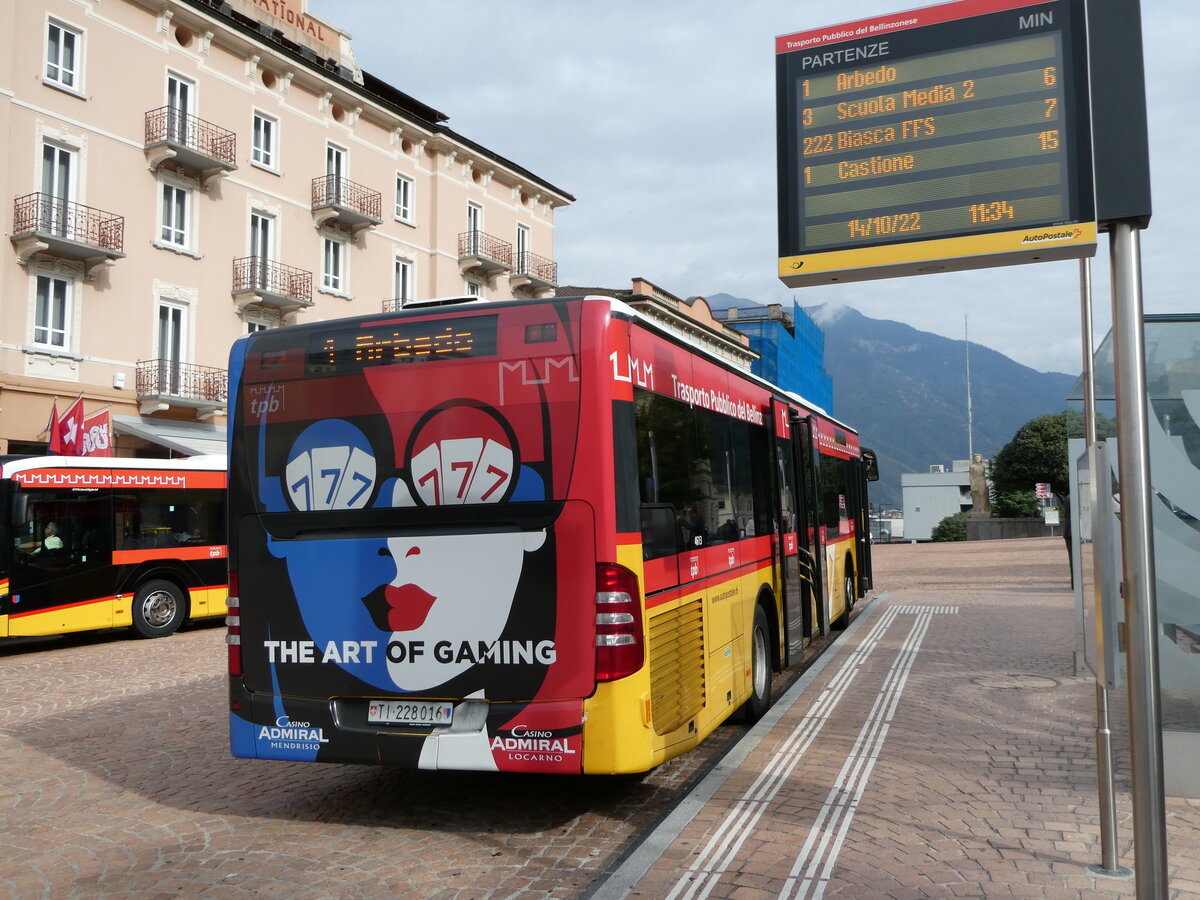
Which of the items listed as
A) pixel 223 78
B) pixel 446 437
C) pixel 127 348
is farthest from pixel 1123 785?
pixel 223 78

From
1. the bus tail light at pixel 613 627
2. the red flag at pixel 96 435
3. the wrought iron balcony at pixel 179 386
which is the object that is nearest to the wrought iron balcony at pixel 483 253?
the wrought iron balcony at pixel 179 386

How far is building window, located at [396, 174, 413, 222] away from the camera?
3603 cm

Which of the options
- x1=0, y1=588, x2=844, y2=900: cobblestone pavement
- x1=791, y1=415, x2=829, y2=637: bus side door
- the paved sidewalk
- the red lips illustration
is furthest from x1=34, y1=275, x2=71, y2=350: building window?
the red lips illustration

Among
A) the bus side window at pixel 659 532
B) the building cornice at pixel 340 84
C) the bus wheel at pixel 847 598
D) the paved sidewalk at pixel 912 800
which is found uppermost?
the building cornice at pixel 340 84

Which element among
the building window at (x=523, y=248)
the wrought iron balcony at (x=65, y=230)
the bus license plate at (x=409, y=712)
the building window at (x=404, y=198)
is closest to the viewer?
the bus license plate at (x=409, y=712)

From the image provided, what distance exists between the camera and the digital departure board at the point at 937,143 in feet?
15.8

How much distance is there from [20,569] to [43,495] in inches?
43.1

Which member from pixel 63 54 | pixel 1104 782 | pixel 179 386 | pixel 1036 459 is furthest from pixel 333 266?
pixel 1036 459

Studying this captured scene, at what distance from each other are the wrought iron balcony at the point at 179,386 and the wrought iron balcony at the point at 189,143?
17.2ft

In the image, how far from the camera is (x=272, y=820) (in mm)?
6113

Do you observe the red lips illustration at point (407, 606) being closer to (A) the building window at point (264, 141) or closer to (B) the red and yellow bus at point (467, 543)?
A: (B) the red and yellow bus at point (467, 543)

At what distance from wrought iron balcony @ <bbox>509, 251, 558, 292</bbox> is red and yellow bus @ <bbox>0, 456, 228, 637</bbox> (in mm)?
24114

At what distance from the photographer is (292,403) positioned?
6195 millimetres

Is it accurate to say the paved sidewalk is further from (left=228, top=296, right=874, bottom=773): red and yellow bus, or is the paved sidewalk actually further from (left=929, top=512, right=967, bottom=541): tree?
(left=929, top=512, right=967, bottom=541): tree
